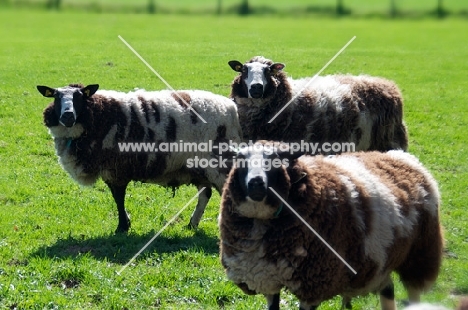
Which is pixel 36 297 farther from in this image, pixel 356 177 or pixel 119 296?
pixel 356 177

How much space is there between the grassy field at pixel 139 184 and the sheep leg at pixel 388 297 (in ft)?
0.87

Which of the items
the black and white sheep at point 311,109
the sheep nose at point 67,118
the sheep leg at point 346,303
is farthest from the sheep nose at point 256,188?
the black and white sheep at point 311,109

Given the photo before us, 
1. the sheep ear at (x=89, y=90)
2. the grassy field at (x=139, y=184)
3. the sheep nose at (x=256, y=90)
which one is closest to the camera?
the grassy field at (x=139, y=184)

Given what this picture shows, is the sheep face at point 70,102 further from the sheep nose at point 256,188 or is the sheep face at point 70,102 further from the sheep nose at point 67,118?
the sheep nose at point 256,188

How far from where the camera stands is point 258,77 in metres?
9.39

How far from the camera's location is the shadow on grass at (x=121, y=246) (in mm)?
7566

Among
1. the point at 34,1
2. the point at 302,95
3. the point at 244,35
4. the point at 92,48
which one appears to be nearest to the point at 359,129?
the point at 302,95

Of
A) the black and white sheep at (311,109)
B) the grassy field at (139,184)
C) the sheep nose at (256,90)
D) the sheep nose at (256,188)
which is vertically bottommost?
the grassy field at (139,184)

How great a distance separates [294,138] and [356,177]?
11.9 ft

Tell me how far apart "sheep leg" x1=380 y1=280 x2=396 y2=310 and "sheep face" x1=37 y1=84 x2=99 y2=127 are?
4.27 m

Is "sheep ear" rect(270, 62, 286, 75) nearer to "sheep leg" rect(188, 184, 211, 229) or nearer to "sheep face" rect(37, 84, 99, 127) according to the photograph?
"sheep leg" rect(188, 184, 211, 229)

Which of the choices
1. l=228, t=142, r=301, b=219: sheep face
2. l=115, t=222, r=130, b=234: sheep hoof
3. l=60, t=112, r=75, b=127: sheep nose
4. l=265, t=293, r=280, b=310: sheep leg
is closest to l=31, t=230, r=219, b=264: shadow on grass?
l=115, t=222, r=130, b=234: sheep hoof

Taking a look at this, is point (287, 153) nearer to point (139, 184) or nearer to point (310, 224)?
point (310, 224)

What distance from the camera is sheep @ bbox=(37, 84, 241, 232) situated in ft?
27.9
